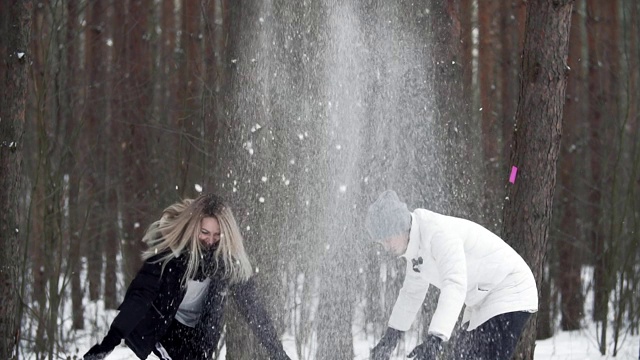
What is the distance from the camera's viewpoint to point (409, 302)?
5164mm

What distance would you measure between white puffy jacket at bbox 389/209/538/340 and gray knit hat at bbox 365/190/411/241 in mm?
109

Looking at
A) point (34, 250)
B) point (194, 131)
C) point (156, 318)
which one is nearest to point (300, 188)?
point (156, 318)

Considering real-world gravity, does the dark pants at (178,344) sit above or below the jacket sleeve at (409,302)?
below

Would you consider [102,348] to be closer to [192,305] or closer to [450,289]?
[192,305]

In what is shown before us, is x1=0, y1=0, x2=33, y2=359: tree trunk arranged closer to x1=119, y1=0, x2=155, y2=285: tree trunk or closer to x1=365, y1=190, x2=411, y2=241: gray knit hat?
x1=365, y1=190, x2=411, y2=241: gray knit hat

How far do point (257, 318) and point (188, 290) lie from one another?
0.44 meters

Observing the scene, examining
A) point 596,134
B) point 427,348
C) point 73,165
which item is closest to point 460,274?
point 427,348

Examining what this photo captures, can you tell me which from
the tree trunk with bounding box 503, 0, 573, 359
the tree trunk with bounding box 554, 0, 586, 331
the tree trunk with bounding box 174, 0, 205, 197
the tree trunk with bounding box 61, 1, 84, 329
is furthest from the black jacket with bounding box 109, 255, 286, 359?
the tree trunk with bounding box 554, 0, 586, 331

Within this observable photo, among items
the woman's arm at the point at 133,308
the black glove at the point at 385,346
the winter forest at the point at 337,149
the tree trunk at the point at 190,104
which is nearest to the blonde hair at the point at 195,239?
the woman's arm at the point at 133,308

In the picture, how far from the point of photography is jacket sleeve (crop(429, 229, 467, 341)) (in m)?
4.62

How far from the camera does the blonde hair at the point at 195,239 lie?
5.22 meters

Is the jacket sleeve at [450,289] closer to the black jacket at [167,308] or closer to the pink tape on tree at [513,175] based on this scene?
the black jacket at [167,308]

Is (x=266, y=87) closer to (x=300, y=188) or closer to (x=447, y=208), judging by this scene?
(x=300, y=188)

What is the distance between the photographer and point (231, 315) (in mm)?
7828
